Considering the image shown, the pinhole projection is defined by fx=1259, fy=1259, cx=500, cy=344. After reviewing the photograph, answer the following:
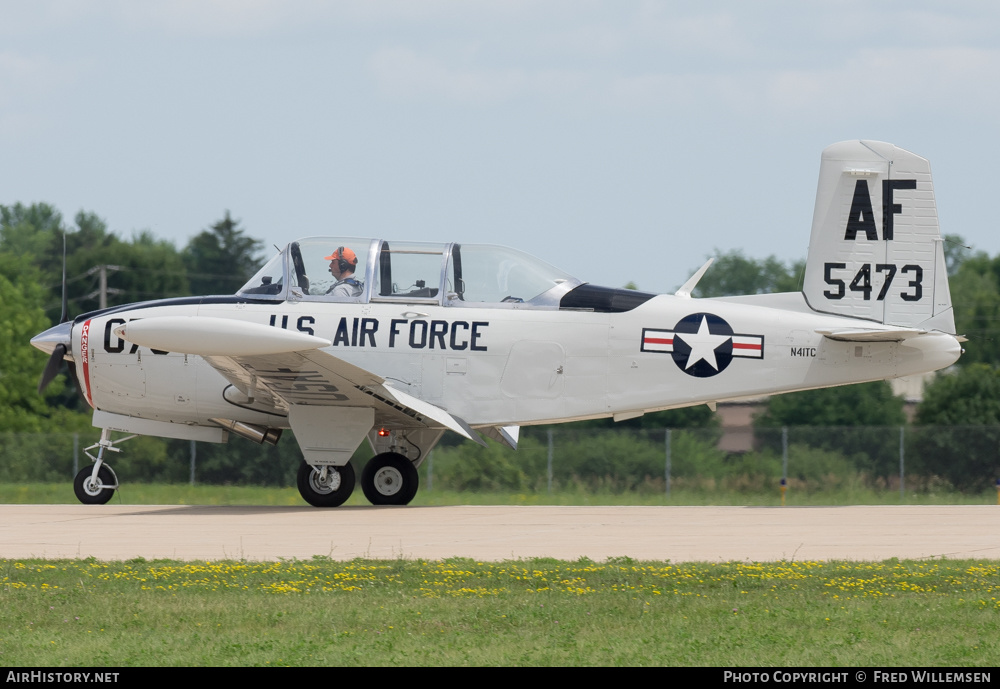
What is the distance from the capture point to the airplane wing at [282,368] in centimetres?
1379

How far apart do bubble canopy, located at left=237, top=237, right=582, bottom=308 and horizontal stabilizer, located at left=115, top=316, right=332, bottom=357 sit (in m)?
2.63

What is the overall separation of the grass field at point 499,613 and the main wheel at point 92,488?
7087 millimetres

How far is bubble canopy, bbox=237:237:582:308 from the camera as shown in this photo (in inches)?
649

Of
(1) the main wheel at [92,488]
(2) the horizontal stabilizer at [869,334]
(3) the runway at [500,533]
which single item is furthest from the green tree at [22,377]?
(2) the horizontal stabilizer at [869,334]

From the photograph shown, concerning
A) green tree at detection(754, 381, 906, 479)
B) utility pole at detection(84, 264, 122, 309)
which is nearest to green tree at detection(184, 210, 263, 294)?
utility pole at detection(84, 264, 122, 309)

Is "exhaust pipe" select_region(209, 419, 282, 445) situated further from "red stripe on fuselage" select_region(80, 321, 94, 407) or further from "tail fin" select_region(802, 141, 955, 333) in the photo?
"tail fin" select_region(802, 141, 955, 333)

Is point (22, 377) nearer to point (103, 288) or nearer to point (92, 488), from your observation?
point (103, 288)

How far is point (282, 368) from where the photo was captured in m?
15.2

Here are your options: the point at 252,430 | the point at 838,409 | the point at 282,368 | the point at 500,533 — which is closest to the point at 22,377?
the point at 838,409

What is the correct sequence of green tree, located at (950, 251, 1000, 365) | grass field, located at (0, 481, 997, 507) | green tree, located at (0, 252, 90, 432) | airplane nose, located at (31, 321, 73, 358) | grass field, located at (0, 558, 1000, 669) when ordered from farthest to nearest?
green tree, located at (950, 251, 1000, 365) → green tree, located at (0, 252, 90, 432) → grass field, located at (0, 481, 997, 507) → airplane nose, located at (31, 321, 73, 358) → grass field, located at (0, 558, 1000, 669)

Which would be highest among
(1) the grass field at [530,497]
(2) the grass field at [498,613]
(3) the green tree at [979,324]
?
(3) the green tree at [979,324]

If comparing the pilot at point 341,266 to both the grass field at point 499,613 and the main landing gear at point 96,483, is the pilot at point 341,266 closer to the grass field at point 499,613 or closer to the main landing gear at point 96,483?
the main landing gear at point 96,483

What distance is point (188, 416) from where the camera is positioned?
1716 centimetres

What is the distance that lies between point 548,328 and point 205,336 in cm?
463
